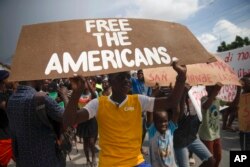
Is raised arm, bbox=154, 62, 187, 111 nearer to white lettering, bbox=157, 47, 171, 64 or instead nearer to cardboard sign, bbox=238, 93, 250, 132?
white lettering, bbox=157, 47, 171, 64

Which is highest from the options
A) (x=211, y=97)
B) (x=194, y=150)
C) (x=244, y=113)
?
(x=211, y=97)

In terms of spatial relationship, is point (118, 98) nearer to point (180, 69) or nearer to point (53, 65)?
point (180, 69)

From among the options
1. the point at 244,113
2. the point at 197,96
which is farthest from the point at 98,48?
the point at 197,96

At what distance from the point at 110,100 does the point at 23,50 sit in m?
0.79

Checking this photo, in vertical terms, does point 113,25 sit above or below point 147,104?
above

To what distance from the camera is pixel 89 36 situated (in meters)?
2.59

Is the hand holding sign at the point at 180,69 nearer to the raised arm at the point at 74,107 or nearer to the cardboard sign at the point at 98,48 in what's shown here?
the cardboard sign at the point at 98,48

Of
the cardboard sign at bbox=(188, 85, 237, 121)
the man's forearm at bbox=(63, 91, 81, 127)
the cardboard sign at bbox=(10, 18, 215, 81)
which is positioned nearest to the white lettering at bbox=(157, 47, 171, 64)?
the cardboard sign at bbox=(10, 18, 215, 81)

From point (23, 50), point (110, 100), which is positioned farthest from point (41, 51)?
point (110, 100)

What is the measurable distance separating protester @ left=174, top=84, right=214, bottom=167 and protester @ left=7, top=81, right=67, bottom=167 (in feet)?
5.69

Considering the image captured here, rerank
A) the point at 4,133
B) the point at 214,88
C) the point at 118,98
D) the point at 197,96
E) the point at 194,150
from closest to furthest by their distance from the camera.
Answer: the point at 118,98
the point at 4,133
the point at 194,150
the point at 214,88
the point at 197,96

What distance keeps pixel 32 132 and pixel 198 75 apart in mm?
2318

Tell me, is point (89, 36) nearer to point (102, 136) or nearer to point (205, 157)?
point (102, 136)

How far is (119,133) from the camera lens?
2891 mm
